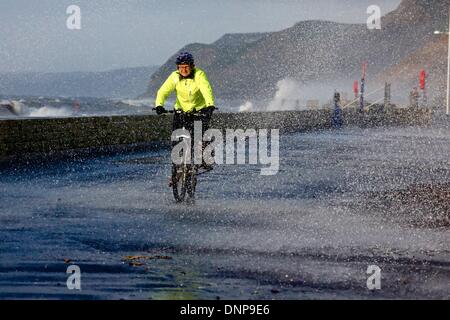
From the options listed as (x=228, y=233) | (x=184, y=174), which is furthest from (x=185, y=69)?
(x=228, y=233)

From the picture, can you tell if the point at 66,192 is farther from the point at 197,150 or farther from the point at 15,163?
the point at 15,163

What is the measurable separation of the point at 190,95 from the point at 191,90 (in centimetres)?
8

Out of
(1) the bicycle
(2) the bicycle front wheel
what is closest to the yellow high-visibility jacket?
(1) the bicycle

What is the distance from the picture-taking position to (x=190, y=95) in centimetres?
1539

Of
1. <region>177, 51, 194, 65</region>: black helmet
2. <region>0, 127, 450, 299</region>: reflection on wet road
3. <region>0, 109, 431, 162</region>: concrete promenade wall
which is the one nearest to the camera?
<region>0, 127, 450, 299</region>: reflection on wet road

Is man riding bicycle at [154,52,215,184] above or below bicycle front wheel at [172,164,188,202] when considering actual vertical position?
above

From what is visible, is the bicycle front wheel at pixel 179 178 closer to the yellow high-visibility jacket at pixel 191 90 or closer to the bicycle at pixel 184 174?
the bicycle at pixel 184 174

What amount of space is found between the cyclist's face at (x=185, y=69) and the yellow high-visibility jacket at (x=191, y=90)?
0.08 m

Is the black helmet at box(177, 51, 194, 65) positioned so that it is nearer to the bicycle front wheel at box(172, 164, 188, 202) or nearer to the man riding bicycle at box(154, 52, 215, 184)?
the man riding bicycle at box(154, 52, 215, 184)

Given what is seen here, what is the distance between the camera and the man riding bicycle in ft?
49.6

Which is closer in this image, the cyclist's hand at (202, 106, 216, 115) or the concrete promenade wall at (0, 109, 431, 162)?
the cyclist's hand at (202, 106, 216, 115)

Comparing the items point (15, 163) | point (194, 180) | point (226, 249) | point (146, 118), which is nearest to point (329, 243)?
point (226, 249)

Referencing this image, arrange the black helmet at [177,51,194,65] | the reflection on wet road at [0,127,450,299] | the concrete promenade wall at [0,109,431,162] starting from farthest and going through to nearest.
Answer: the concrete promenade wall at [0,109,431,162]
the black helmet at [177,51,194,65]
the reflection on wet road at [0,127,450,299]
